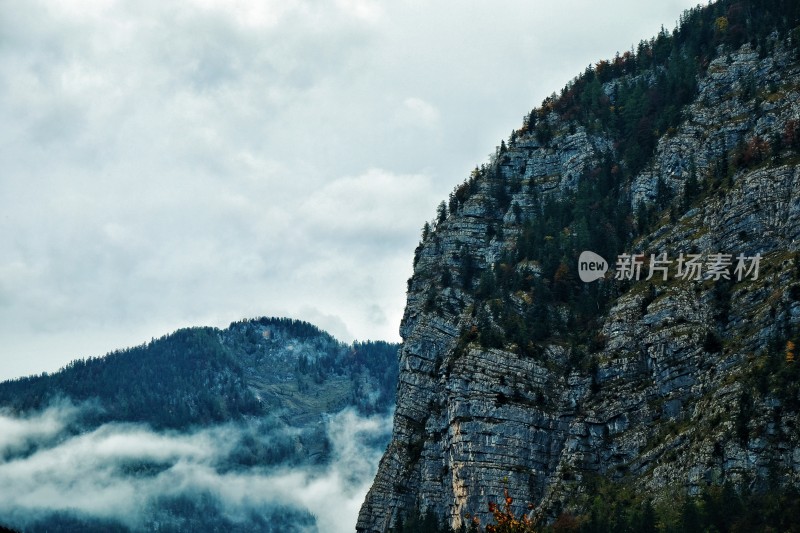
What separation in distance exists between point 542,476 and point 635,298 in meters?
32.9

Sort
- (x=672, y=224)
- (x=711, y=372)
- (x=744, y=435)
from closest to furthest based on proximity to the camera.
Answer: (x=744, y=435) < (x=711, y=372) < (x=672, y=224)

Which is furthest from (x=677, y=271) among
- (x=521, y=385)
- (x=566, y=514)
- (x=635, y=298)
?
(x=566, y=514)

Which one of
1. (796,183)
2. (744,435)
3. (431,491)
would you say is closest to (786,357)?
(744,435)

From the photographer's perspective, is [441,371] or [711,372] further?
[441,371]

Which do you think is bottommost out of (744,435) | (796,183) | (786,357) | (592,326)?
(744,435)

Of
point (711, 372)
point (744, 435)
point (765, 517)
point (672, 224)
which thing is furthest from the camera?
point (672, 224)

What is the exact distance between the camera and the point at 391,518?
198750 millimetres

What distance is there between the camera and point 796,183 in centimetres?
16688

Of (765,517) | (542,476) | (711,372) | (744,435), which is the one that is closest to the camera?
(765,517)

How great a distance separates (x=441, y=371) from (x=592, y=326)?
28509mm

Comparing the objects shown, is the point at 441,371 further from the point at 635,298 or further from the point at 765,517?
the point at 765,517

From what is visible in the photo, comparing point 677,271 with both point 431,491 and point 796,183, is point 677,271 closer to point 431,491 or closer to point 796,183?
point 796,183

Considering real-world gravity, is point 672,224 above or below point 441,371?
above

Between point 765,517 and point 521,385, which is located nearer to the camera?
point 765,517
